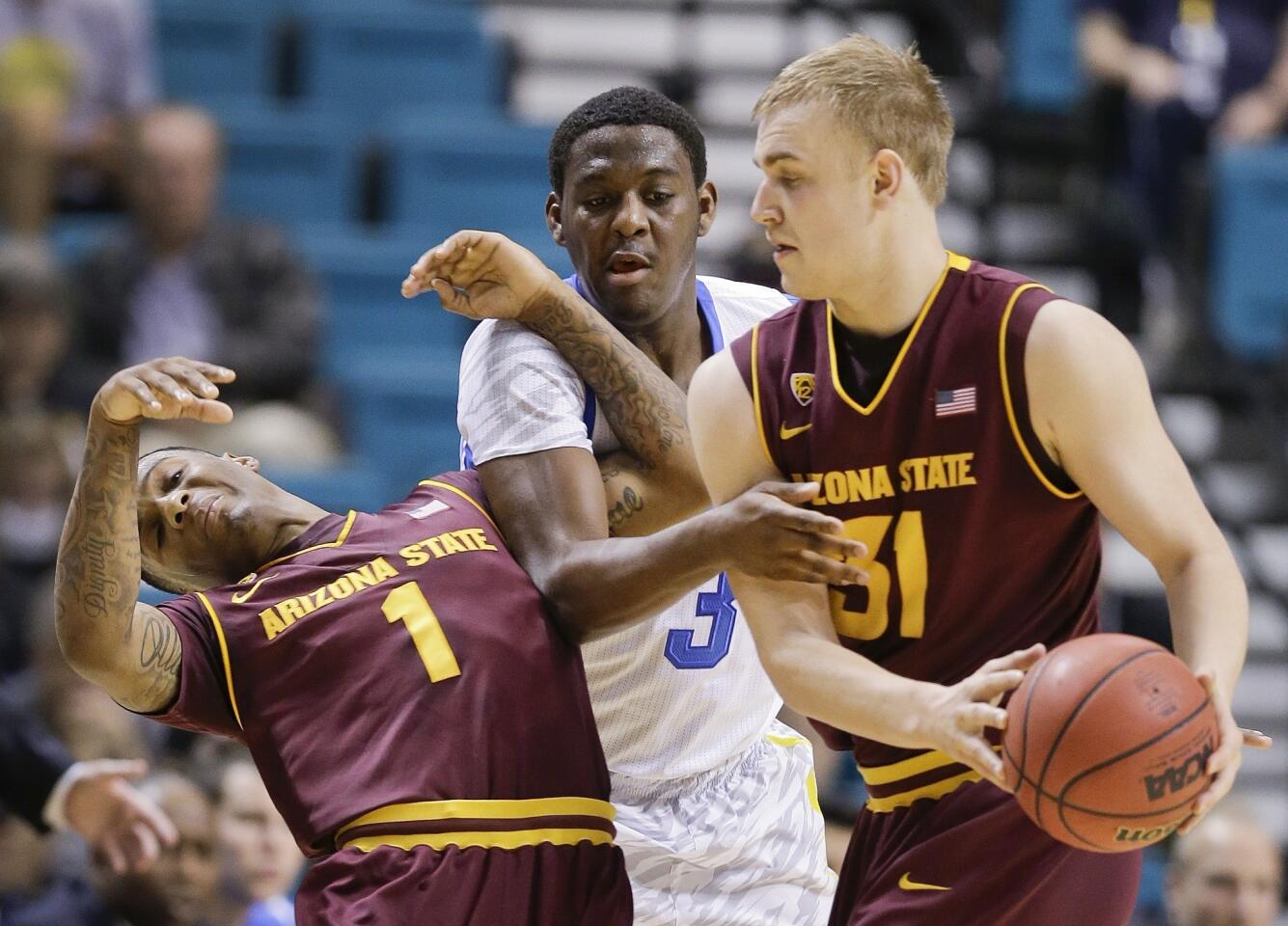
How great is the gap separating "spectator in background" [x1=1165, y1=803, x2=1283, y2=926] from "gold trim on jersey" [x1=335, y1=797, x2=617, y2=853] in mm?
2360

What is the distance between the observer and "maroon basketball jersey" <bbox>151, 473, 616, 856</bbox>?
13.6 ft

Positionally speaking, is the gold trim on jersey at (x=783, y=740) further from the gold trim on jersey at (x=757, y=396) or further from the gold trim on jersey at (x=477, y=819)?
the gold trim on jersey at (x=757, y=396)

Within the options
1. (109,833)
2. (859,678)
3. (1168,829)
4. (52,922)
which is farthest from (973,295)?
(52,922)

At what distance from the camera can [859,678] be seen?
Answer: 359 centimetres

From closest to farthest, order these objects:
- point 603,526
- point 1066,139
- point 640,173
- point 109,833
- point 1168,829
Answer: point 1168,829 < point 603,526 < point 640,173 < point 109,833 < point 1066,139

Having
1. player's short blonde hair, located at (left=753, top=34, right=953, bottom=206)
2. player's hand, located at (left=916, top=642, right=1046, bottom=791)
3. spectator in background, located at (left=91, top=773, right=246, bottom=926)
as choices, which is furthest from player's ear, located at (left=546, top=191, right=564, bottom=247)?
spectator in background, located at (left=91, top=773, right=246, bottom=926)

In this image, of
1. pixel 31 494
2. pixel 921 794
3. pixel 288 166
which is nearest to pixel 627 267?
pixel 921 794

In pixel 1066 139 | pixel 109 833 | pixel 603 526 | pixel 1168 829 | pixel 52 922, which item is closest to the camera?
pixel 1168 829

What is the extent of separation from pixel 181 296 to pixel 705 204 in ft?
12.3

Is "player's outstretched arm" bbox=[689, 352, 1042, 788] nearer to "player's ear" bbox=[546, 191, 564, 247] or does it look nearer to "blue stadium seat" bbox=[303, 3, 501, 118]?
"player's ear" bbox=[546, 191, 564, 247]

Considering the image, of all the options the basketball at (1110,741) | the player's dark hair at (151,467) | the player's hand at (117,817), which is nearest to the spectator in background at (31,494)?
the player's hand at (117,817)

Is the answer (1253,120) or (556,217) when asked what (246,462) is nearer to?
Answer: (556,217)

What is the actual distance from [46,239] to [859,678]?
557cm

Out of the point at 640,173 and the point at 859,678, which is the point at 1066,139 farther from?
the point at 859,678
